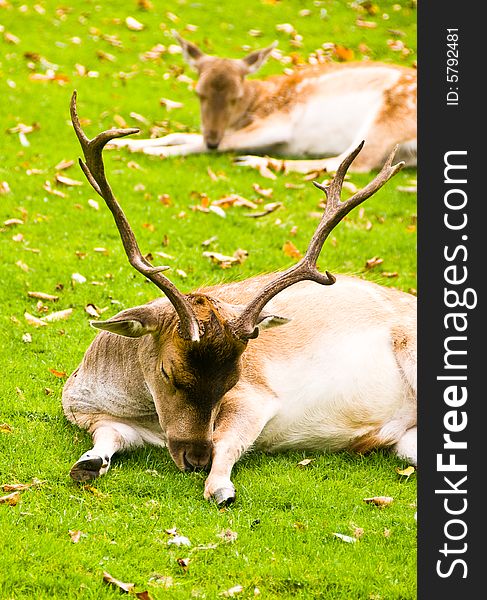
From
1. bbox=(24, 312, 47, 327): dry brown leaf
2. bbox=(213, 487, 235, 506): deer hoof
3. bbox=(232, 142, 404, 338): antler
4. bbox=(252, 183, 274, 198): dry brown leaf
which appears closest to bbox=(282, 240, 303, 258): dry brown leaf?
bbox=(252, 183, 274, 198): dry brown leaf

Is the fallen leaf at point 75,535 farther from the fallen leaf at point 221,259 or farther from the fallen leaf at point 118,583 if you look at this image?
the fallen leaf at point 221,259

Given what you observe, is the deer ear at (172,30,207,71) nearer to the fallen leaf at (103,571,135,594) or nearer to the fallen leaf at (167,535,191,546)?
the fallen leaf at (167,535,191,546)

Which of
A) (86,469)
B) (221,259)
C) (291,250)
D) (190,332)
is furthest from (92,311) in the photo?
(190,332)

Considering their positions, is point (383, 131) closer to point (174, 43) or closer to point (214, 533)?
point (174, 43)

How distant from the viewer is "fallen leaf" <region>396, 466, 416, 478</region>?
20.1 feet

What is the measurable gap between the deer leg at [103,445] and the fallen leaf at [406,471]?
1.48 m

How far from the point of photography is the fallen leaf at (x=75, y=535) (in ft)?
16.4

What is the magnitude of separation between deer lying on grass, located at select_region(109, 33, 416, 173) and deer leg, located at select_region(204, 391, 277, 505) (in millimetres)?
6209

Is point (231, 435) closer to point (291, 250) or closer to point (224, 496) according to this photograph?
point (224, 496)

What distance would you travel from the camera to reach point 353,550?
5.09m

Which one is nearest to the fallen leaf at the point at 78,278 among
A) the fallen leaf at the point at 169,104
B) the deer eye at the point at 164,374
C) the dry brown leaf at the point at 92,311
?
the dry brown leaf at the point at 92,311

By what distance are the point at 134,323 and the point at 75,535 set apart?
4.15 ft

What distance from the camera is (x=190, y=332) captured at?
5422mm

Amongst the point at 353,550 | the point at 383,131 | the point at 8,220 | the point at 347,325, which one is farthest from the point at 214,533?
the point at 383,131
